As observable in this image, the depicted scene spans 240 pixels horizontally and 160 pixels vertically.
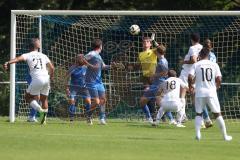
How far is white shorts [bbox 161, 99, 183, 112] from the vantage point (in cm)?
2114

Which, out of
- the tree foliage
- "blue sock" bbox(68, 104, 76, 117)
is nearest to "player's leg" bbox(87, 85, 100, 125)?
"blue sock" bbox(68, 104, 76, 117)

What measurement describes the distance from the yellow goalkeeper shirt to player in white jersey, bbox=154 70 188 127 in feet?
4.60

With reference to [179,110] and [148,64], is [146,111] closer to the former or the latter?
[148,64]

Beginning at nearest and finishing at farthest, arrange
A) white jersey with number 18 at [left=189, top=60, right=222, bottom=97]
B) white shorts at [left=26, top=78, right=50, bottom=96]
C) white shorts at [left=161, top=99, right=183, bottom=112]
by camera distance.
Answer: white jersey with number 18 at [left=189, top=60, right=222, bottom=97] < white shorts at [left=161, top=99, right=183, bottom=112] < white shorts at [left=26, top=78, right=50, bottom=96]

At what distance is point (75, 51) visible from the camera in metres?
26.2

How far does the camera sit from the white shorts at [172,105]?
21.1 m

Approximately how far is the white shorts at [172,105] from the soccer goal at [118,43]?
2.61 metres

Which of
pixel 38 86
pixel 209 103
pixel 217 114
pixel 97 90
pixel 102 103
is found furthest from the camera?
pixel 97 90

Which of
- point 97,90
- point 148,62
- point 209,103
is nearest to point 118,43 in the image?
point 148,62

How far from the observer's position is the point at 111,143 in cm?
1617

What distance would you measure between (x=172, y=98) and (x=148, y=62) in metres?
2.21

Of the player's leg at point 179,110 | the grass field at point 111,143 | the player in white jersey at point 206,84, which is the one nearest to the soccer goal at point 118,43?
the player's leg at point 179,110

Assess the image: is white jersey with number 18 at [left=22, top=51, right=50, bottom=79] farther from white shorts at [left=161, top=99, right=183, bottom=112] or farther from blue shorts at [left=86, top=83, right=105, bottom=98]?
white shorts at [left=161, top=99, right=183, bottom=112]

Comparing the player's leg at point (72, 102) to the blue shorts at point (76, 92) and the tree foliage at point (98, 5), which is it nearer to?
the blue shorts at point (76, 92)
